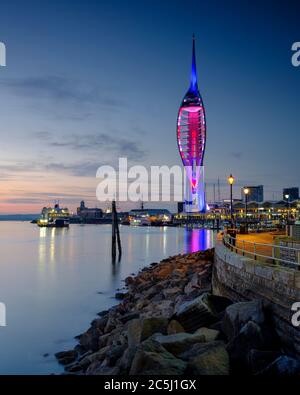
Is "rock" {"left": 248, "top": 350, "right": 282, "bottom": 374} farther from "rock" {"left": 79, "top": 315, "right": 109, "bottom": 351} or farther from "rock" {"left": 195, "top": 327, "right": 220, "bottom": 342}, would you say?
"rock" {"left": 79, "top": 315, "right": 109, "bottom": 351}

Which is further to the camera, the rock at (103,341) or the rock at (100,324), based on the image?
the rock at (100,324)

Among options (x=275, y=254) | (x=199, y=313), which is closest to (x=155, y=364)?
(x=199, y=313)

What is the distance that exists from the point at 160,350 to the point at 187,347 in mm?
812

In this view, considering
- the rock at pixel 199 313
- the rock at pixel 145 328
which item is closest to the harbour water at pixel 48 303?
the rock at pixel 145 328

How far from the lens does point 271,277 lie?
938 cm

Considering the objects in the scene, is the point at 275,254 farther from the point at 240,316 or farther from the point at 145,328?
the point at 145,328

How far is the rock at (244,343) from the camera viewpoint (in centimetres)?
803

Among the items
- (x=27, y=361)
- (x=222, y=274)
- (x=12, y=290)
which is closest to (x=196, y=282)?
(x=222, y=274)

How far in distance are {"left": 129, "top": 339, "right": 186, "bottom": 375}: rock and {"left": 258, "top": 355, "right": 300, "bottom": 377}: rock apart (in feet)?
5.02

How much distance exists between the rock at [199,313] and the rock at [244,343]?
6.56 feet

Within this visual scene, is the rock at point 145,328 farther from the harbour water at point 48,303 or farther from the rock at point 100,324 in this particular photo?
the rock at point 100,324

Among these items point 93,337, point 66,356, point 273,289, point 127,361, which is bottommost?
point 66,356

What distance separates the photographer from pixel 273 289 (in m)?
9.24

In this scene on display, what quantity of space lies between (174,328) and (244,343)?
99.1 inches
